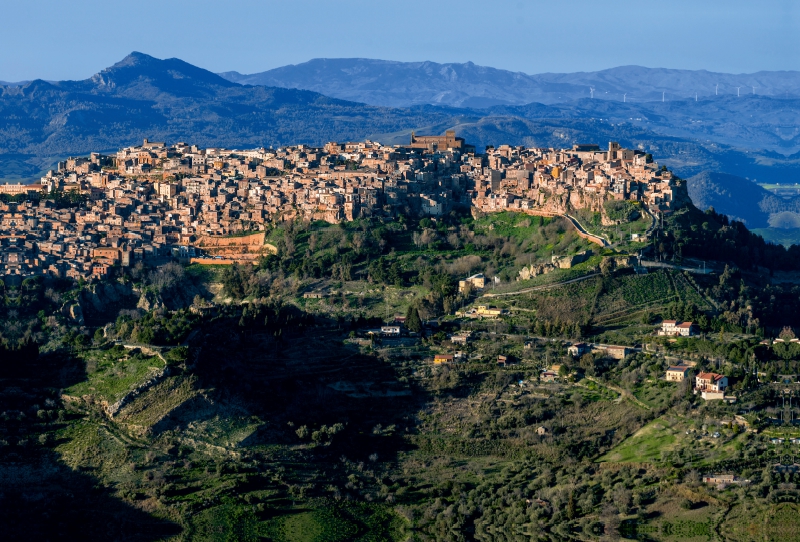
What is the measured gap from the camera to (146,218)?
60.2 metres

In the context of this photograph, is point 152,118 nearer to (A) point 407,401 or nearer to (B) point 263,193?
(B) point 263,193

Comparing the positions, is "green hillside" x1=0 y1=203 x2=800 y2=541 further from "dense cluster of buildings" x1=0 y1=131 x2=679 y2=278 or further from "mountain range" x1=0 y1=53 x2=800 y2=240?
"mountain range" x1=0 y1=53 x2=800 y2=240

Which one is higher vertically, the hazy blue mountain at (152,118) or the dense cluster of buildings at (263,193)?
the dense cluster of buildings at (263,193)

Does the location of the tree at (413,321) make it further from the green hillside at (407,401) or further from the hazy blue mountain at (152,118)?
the hazy blue mountain at (152,118)

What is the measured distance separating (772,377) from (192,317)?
56.8ft

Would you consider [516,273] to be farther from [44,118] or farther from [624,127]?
[624,127]

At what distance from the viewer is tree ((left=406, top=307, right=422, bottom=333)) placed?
45.7 meters

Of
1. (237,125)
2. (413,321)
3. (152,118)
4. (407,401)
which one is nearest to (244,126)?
(237,125)

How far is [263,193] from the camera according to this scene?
61188 mm

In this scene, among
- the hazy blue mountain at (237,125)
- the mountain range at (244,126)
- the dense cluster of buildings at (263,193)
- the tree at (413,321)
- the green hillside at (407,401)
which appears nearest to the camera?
the green hillside at (407,401)

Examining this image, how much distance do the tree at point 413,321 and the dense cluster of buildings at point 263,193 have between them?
12477 mm

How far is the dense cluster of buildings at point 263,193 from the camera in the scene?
183 ft

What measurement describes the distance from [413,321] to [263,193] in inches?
682

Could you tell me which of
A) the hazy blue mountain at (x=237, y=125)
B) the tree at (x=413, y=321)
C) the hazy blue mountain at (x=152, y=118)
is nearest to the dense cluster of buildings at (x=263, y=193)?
the tree at (x=413, y=321)
